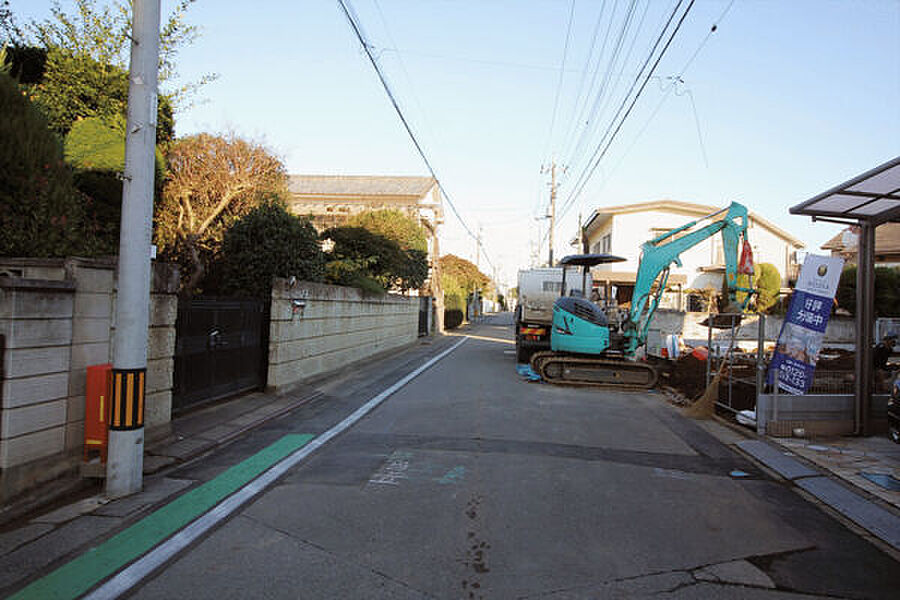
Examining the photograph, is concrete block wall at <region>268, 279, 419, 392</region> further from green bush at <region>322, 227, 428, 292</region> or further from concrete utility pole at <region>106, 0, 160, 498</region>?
concrete utility pole at <region>106, 0, 160, 498</region>

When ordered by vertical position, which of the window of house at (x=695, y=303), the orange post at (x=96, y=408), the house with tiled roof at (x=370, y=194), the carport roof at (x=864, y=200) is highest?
the house with tiled roof at (x=370, y=194)

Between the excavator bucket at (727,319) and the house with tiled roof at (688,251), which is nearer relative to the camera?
the excavator bucket at (727,319)

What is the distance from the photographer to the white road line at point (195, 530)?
3.07 meters

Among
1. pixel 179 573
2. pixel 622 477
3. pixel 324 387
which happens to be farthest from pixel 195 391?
pixel 622 477

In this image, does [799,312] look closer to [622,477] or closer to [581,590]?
[622,477]

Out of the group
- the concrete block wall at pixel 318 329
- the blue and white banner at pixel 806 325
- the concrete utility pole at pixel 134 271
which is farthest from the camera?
the concrete block wall at pixel 318 329

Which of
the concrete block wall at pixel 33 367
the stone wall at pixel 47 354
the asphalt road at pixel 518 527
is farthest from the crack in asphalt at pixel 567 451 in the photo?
the concrete block wall at pixel 33 367

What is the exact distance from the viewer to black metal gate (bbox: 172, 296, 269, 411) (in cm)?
687

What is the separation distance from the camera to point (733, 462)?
20.5 feet

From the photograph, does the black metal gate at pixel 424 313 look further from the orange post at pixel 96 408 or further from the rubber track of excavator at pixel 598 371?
the orange post at pixel 96 408

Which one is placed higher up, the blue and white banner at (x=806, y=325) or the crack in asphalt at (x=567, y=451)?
the blue and white banner at (x=806, y=325)

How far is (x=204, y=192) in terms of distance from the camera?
14414 millimetres

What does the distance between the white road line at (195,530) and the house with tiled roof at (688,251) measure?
26403 millimetres

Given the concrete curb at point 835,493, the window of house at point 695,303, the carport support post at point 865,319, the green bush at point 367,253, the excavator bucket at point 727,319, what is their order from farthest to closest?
Result: the window of house at point 695,303
the green bush at point 367,253
the excavator bucket at point 727,319
the carport support post at point 865,319
the concrete curb at point 835,493
